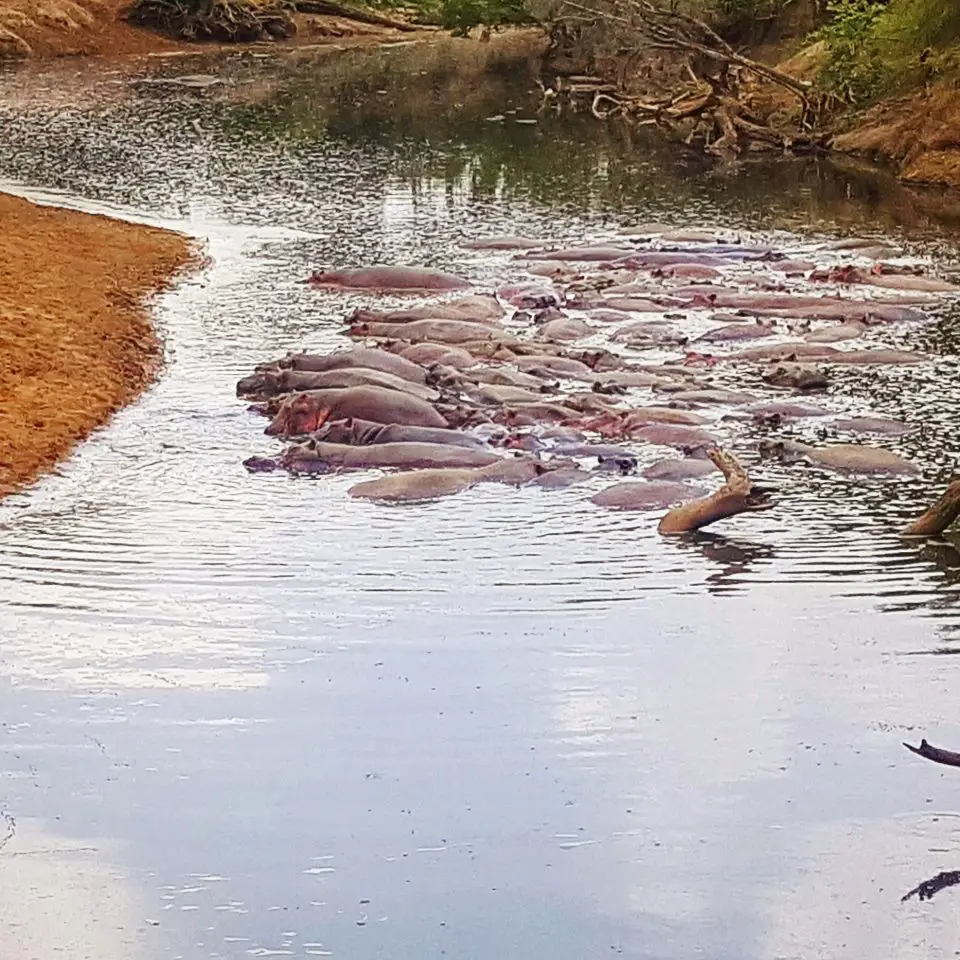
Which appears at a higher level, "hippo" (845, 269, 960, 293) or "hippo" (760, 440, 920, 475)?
"hippo" (760, 440, 920, 475)

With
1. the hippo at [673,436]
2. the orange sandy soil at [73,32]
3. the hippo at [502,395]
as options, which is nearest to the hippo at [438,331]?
the hippo at [502,395]

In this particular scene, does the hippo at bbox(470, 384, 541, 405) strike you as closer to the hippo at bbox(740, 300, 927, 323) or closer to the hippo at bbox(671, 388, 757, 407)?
the hippo at bbox(671, 388, 757, 407)

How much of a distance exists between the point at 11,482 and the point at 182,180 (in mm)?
14556

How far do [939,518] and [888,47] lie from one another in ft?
63.0

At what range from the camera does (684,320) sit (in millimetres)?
15867

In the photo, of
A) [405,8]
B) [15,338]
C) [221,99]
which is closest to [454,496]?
[15,338]

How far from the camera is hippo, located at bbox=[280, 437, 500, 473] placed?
37.0ft

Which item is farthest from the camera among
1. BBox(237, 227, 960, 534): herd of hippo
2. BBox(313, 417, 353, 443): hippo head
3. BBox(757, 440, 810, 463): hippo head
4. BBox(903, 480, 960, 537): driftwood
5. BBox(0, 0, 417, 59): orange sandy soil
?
BBox(0, 0, 417, 59): orange sandy soil

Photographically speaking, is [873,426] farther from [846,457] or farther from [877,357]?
[877,357]

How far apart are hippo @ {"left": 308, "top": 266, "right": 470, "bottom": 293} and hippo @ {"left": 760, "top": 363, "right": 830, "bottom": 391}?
14.7 ft

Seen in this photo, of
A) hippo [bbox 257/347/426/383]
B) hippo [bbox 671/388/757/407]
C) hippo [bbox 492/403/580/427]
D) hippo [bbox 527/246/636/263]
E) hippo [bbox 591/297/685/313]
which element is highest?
hippo [bbox 257/347/426/383]

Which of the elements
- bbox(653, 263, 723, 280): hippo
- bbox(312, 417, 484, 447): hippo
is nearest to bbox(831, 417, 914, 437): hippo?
bbox(312, 417, 484, 447): hippo

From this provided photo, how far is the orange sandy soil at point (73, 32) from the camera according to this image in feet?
152

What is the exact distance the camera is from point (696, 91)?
107 ft
